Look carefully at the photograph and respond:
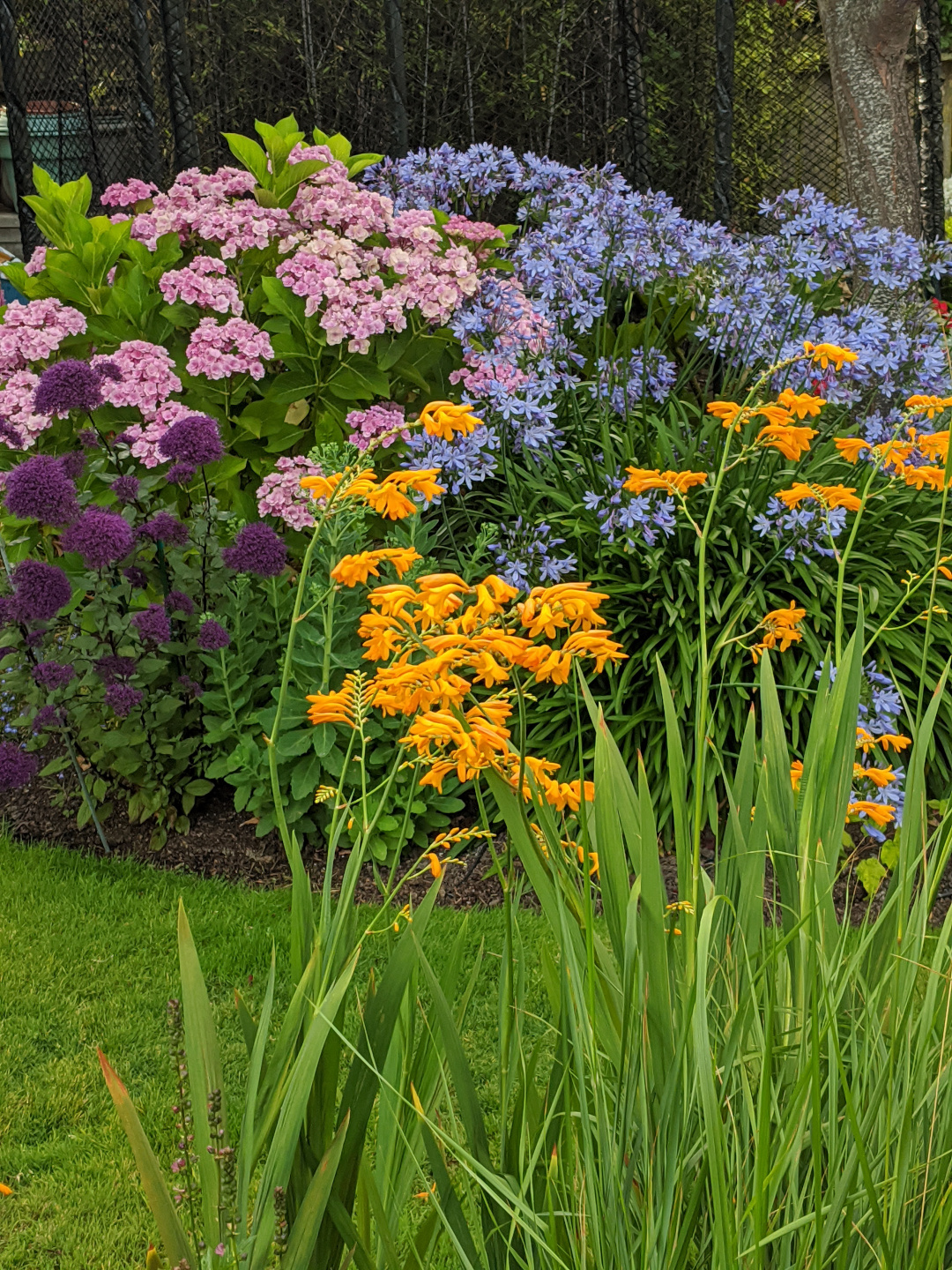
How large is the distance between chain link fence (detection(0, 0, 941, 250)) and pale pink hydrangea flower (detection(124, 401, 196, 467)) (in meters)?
4.03

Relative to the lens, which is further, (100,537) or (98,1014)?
(100,537)

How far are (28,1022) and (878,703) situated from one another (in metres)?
2.02

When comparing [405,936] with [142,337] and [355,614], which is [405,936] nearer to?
[355,614]

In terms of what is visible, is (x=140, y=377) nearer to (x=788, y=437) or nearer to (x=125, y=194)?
(x=125, y=194)

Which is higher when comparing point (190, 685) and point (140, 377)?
point (140, 377)

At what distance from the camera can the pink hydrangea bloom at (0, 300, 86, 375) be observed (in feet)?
11.5

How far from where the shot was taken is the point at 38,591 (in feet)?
9.18

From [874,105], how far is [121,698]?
503 cm

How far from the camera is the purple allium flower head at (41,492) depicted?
2770mm

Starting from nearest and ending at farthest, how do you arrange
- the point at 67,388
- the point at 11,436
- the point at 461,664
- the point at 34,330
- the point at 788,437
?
the point at 461,664 < the point at 788,437 < the point at 67,388 < the point at 11,436 < the point at 34,330

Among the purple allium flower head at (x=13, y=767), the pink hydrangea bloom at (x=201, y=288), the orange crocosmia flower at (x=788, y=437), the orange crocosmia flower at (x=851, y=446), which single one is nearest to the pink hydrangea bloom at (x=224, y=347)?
the pink hydrangea bloom at (x=201, y=288)

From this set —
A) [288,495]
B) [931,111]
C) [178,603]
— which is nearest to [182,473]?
[178,603]

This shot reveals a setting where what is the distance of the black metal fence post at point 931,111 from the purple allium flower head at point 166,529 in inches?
268

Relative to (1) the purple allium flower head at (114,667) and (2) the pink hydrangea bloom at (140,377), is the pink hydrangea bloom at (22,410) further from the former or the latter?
(1) the purple allium flower head at (114,667)
